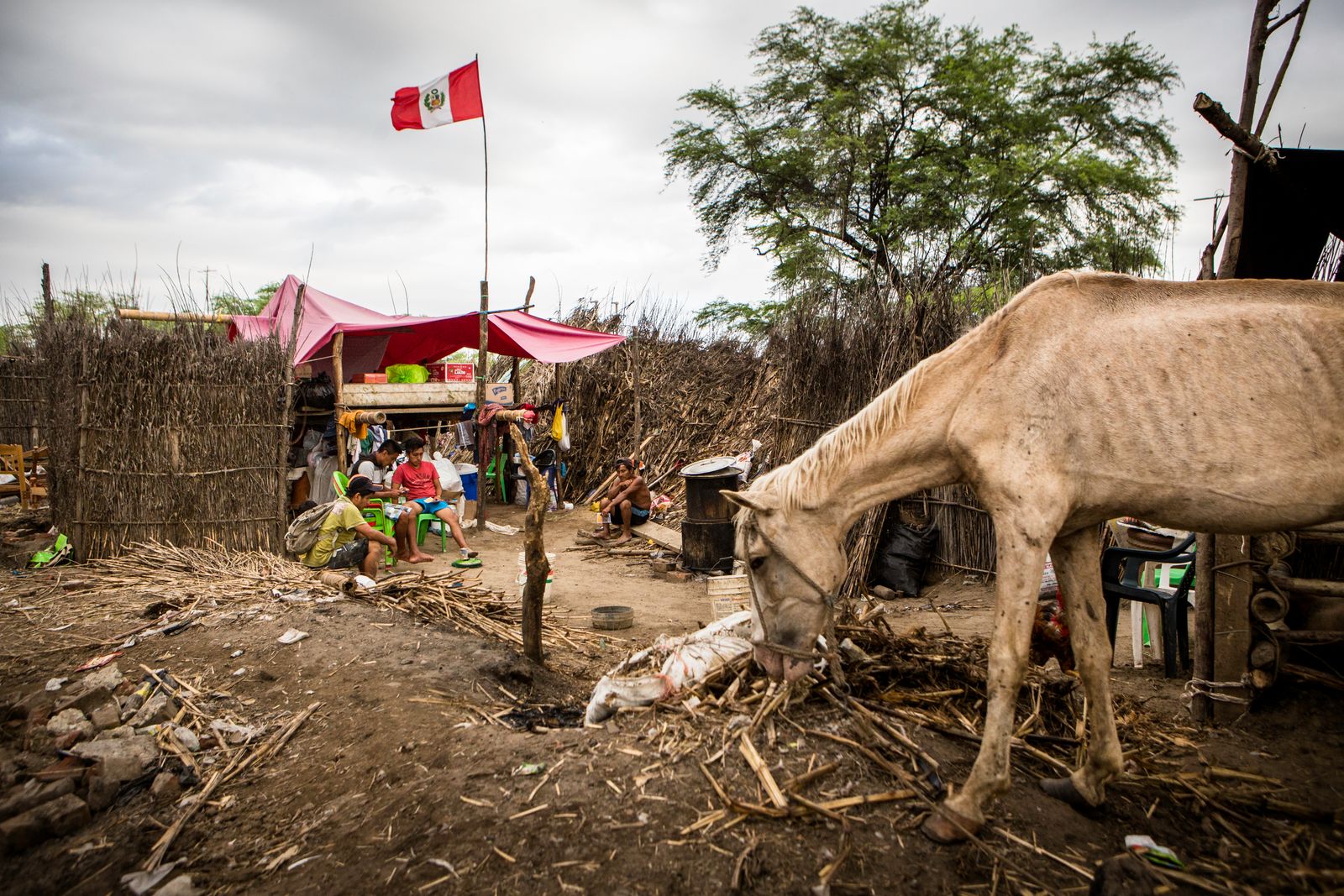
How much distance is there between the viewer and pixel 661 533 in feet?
34.2

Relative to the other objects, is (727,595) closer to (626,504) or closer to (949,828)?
(949,828)

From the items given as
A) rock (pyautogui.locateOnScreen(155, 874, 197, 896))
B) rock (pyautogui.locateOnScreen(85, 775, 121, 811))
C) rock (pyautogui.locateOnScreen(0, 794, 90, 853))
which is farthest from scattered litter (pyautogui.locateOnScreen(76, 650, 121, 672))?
rock (pyautogui.locateOnScreen(155, 874, 197, 896))

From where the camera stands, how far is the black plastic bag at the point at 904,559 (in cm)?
763

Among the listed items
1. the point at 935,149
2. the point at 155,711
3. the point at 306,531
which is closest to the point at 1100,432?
the point at 155,711

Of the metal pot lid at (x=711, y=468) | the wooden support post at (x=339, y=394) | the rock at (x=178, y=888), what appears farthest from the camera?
the wooden support post at (x=339, y=394)

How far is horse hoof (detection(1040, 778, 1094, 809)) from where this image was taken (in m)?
2.83

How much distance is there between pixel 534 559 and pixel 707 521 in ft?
13.7

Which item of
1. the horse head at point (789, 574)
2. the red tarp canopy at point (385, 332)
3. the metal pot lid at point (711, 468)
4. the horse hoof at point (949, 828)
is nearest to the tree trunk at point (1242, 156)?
the horse head at point (789, 574)

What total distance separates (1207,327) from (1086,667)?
54.0 inches

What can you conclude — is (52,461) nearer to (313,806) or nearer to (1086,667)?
(313,806)

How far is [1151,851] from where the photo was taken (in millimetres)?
2576

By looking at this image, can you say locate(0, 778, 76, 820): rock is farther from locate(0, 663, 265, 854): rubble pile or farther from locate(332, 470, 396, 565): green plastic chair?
locate(332, 470, 396, 565): green plastic chair

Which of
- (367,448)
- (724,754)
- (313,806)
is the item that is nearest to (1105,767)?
(724,754)

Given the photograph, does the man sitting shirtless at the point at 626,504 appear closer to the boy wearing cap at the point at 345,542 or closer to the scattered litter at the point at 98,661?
the boy wearing cap at the point at 345,542
